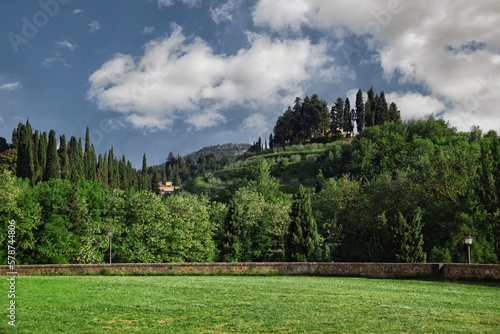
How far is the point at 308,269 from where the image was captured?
28.4m

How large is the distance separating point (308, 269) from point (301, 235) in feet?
42.2

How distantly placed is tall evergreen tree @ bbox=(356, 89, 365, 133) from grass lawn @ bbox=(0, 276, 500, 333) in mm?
112120

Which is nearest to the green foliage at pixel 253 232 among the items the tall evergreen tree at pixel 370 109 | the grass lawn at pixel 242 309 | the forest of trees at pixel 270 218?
the forest of trees at pixel 270 218

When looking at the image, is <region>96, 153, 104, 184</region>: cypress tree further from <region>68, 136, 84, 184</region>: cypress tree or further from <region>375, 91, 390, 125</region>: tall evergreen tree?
<region>375, 91, 390, 125</region>: tall evergreen tree

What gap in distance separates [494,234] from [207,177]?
9241 centimetres

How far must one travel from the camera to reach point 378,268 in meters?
27.1

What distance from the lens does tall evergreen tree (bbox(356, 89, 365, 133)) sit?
129 metres

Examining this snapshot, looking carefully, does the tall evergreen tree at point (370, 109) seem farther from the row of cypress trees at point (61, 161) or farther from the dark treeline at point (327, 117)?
the row of cypress trees at point (61, 161)

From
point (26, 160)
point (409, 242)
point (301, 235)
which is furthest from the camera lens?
point (26, 160)

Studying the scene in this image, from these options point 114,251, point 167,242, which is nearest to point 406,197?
point 167,242

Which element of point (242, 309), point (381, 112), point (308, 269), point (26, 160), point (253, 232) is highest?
point (381, 112)

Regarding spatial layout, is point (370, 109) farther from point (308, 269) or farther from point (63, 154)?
point (308, 269)

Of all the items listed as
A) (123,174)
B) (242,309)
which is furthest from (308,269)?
(123,174)

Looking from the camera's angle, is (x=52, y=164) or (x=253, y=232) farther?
(x=52, y=164)
